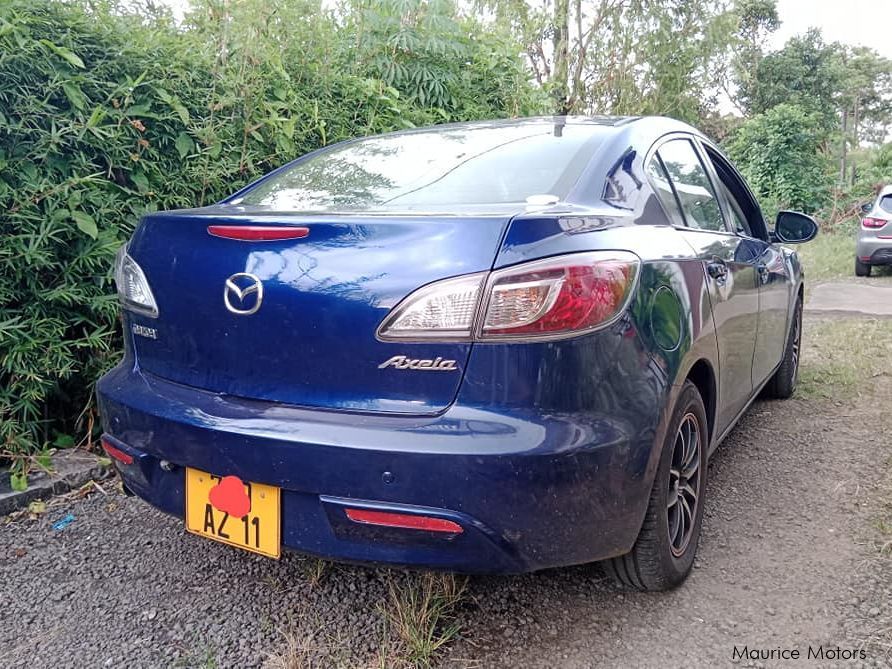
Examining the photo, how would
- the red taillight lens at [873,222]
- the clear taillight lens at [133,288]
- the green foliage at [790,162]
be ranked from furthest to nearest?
the green foliage at [790,162] → the red taillight lens at [873,222] → the clear taillight lens at [133,288]

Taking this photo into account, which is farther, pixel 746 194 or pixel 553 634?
pixel 746 194

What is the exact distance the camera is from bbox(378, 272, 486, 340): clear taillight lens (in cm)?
146

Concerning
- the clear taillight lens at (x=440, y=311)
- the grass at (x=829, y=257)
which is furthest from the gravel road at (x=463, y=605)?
the grass at (x=829, y=257)

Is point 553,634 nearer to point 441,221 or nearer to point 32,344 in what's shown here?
point 441,221

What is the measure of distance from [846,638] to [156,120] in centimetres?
308

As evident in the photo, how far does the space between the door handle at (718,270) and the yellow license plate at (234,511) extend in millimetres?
1447

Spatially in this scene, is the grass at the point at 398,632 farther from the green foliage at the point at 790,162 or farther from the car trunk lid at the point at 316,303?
the green foliage at the point at 790,162

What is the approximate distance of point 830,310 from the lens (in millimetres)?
7059

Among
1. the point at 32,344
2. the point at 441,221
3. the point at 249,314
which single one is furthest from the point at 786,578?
the point at 32,344

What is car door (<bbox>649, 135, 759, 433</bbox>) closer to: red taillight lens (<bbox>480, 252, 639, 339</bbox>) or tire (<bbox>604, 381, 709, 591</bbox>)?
tire (<bbox>604, 381, 709, 591</bbox>)

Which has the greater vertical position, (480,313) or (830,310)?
(480,313)

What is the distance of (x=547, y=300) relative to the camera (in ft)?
4.82

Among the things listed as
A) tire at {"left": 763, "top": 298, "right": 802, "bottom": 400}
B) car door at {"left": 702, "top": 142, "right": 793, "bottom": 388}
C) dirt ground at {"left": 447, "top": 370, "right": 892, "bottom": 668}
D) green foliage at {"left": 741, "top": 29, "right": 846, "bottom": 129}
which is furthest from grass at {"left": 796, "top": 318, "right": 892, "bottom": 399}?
green foliage at {"left": 741, "top": 29, "right": 846, "bottom": 129}

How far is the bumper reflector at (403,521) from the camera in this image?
4.86ft
